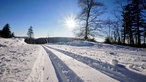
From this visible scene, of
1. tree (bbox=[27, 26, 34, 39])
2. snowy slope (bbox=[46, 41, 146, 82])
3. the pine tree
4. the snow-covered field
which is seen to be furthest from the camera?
tree (bbox=[27, 26, 34, 39])

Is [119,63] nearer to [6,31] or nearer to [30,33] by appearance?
[6,31]

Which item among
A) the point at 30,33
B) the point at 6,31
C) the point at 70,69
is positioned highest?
the point at 30,33

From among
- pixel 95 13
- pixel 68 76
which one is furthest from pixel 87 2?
pixel 68 76

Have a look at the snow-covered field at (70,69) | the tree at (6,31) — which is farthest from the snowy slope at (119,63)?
the tree at (6,31)

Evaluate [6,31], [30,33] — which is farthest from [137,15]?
[30,33]

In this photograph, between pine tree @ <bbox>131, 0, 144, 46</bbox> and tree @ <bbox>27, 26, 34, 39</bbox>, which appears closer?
pine tree @ <bbox>131, 0, 144, 46</bbox>

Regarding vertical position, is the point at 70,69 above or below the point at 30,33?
below

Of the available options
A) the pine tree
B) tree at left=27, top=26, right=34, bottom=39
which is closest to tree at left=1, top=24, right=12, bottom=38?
tree at left=27, top=26, right=34, bottom=39

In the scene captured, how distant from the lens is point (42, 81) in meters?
3.45

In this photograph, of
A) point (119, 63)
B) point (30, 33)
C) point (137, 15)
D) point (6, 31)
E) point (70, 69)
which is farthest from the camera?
point (30, 33)

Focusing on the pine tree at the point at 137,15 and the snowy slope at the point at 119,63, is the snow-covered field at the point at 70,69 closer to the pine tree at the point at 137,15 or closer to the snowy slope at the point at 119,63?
the snowy slope at the point at 119,63

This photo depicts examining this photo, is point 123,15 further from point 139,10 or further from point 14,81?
point 14,81

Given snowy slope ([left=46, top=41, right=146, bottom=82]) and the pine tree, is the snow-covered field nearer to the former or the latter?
snowy slope ([left=46, top=41, right=146, bottom=82])

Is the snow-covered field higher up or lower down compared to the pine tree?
lower down
